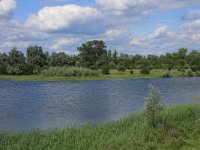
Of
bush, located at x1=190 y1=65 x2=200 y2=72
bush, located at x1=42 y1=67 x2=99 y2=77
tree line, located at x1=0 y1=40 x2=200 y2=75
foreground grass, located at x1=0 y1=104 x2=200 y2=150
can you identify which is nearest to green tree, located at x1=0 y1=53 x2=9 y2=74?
tree line, located at x1=0 y1=40 x2=200 y2=75

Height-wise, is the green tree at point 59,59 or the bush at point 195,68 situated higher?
the green tree at point 59,59

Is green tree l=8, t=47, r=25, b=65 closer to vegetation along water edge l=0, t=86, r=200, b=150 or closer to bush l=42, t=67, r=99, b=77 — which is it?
bush l=42, t=67, r=99, b=77

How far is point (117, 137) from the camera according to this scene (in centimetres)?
1858

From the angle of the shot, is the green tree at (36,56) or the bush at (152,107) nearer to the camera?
the bush at (152,107)

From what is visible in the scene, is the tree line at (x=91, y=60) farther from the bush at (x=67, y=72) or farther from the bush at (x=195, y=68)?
the bush at (x=67, y=72)

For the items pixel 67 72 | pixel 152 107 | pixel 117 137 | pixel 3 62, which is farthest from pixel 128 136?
pixel 3 62

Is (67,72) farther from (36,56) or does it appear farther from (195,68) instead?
(195,68)

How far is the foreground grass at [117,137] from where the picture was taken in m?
17.5

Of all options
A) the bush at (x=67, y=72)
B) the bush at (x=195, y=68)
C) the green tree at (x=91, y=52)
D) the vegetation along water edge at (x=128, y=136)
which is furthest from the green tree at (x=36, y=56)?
the vegetation along water edge at (x=128, y=136)

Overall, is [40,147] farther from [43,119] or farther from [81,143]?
[43,119]

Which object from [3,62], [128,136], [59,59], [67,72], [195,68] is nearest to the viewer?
[128,136]

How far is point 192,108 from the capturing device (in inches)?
1030

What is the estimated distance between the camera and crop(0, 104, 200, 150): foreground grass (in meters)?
17.5

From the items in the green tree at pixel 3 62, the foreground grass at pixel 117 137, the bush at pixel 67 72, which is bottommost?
the foreground grass at pixel 117 137
